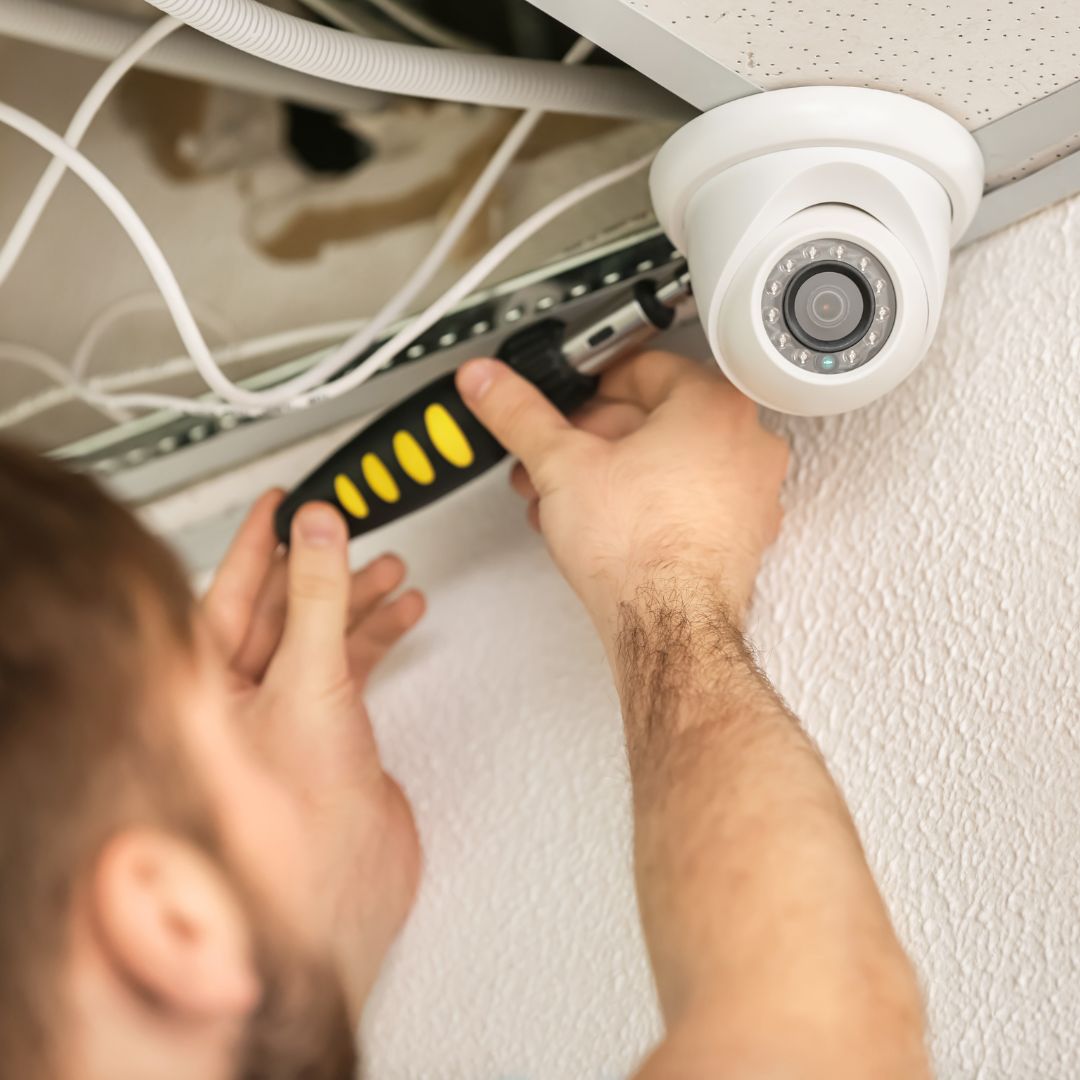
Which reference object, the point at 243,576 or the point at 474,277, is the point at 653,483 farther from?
the point at 243,576

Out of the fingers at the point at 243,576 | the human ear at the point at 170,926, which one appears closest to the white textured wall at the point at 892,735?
the fingers at the point at 243,576

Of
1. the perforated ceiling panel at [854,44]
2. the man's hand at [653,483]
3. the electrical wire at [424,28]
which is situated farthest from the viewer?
the electrical wire at [424,28]

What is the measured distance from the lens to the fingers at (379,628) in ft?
2.53

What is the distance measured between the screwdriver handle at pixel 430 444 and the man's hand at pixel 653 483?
0.01 metres

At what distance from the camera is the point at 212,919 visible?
16.3 inches

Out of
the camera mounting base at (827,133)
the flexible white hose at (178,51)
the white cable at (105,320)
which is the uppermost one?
the flexible white hose at (178,51)

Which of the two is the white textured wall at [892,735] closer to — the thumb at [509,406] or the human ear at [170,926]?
the thumb at [509,406]

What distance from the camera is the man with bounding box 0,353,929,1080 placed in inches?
15.7

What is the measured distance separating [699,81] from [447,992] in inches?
20.1

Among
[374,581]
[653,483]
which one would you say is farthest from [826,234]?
[374,581]

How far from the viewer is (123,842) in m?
0.41

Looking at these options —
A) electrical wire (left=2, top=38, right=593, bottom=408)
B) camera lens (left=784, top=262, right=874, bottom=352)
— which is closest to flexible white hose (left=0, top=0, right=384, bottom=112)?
electrical wire (left=2, top=38, right=593, bottom=408)

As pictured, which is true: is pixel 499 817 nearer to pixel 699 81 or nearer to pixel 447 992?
pixel 447 992

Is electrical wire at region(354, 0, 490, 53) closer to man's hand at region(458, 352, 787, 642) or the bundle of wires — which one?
the bundle of wires
